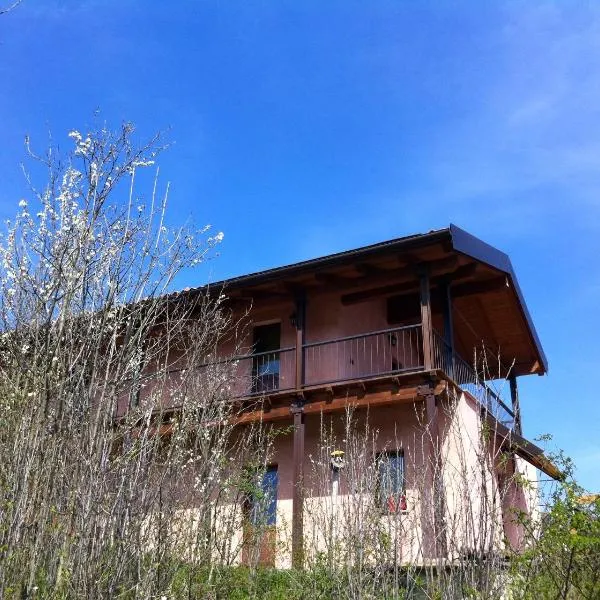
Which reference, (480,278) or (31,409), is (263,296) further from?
(31,409)

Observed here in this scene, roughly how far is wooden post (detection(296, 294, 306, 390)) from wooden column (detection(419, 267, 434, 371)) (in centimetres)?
228

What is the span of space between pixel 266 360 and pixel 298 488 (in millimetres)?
3779

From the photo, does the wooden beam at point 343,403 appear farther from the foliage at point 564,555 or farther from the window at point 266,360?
the foliage at point 564,555

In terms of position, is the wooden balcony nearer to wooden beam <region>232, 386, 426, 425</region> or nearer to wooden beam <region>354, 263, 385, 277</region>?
wooden beam <region>232, 386, 426, 425</region>

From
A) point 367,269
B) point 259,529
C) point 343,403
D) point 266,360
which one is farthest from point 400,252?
point 259,529

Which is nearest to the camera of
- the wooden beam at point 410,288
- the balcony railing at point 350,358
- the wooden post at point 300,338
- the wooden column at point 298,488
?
the wooden column at point 298,488

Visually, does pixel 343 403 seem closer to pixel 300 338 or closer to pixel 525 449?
pixel 300 338

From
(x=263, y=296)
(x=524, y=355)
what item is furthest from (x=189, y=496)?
(x=524, y=355)

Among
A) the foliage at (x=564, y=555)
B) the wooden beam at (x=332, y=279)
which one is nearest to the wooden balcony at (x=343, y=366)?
the wooden beam at (x=332, y=279)

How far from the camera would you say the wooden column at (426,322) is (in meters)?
12.1

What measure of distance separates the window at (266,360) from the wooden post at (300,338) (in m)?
1.02

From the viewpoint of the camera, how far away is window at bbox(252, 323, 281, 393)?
14875mm

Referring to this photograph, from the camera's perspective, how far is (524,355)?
17016 mm

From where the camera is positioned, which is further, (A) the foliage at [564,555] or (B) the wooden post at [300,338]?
(B) the wooden post at [300,338]
